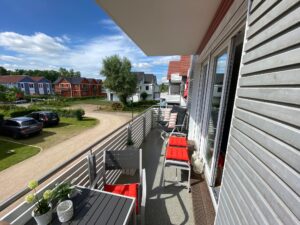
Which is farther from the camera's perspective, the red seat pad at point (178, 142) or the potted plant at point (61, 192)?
the red seat pad at point (178, 142)

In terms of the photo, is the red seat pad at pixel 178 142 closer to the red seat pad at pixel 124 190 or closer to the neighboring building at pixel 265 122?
the red seat pad at pixel 124 190

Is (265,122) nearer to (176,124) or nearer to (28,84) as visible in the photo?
(176,124)

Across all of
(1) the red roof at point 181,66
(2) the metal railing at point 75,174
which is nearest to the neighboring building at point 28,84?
(1) the red roof at point 181,66

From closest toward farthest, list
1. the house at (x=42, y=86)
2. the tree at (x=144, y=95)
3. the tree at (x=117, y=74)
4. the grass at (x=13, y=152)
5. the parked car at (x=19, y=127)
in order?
the grass at (x=13, y=152) → the parked car at (x=19, y=127) → the tree at (x=117, y=74) → the tree at (x=144, y=95) → the house at (x=42, y=86)

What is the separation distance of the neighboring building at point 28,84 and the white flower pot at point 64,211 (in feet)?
141

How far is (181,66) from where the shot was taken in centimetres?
1123

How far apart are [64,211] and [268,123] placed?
4.93 feet

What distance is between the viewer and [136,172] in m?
3.11

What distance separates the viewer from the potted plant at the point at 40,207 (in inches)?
42.1

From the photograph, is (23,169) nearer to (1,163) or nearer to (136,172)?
(1,163)

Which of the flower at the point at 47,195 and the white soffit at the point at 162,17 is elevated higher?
the white soffit at the point at 162,17

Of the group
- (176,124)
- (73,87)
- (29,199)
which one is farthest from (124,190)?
(73,87)

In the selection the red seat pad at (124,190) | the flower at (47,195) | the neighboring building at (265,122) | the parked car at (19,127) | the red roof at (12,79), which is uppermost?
the red roof at (12,79)

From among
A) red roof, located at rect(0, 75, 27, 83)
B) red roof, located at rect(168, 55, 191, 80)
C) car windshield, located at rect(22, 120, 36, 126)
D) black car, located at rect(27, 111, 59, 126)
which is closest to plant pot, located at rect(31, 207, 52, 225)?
car windshield, located at rect(22, 120, 36, 126)
